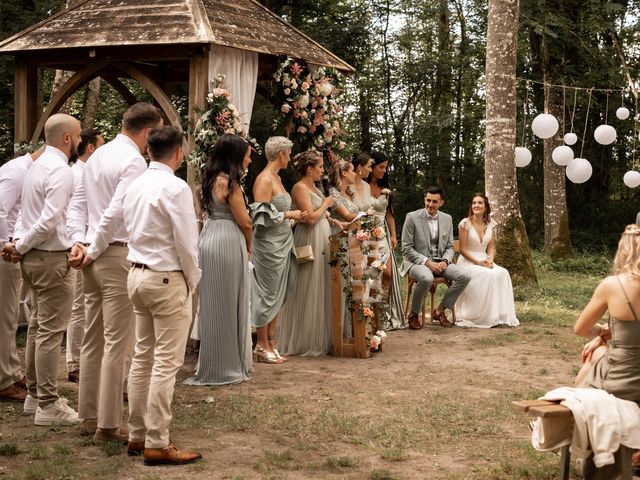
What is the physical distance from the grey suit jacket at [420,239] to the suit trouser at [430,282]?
0.15 meters

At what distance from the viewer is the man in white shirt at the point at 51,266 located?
567 cm

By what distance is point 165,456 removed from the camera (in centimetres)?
484

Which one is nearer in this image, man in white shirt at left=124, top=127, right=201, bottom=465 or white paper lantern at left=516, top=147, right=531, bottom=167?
man in white shirt at left=124, top=127, right=201, bottom=465

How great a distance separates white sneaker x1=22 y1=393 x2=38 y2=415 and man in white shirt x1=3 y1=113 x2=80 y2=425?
0.64 feet

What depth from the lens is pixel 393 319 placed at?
403 inches

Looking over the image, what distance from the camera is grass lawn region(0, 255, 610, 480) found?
15.9ft

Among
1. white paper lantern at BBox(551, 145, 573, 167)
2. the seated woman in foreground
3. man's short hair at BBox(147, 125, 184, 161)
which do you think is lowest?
the seated woman in foreground

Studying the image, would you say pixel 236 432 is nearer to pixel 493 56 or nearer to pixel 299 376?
pixel 299 376

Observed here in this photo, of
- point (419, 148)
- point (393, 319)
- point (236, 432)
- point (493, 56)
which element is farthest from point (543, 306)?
point (419, 148)

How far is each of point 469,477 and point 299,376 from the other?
117 inches

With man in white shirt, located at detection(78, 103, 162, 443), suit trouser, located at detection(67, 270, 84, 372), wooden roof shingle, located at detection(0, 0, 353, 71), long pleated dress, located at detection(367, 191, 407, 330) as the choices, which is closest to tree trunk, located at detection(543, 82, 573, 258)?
long pleated dress, located at detection(367, 191, 407, 330)

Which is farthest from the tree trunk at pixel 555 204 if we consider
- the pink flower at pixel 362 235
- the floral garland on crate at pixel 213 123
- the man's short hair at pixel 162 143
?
the man's short hair at pixel 162 143

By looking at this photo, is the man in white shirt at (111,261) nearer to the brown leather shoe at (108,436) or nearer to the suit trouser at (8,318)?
the brown leather shoe at (108,436)

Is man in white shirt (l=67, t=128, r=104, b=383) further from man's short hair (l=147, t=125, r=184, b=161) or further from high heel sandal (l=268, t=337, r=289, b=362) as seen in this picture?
high heel sandal (l=268, t=337, r=289, b=362)
